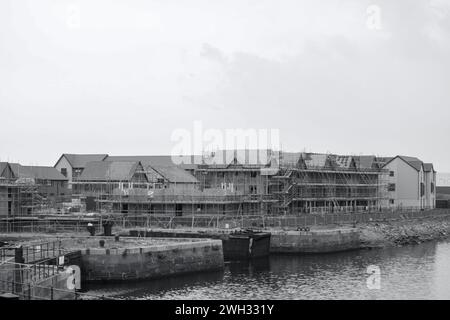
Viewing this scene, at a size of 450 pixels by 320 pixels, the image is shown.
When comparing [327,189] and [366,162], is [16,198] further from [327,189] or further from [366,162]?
[366,162]

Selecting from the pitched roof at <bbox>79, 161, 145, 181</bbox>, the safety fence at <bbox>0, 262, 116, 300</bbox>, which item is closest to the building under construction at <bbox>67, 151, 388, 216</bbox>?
the pitched roof at <bbox>79, 161, 145, 181</bbox>

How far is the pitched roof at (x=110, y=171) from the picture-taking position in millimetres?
90812

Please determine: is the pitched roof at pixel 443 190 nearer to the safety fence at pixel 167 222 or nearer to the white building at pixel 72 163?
the white building at pixel 72 163

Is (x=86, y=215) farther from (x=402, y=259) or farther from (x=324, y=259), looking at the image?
(x=402, y=259)

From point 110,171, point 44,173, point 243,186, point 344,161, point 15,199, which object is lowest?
point 15,199

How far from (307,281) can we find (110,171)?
50037 mm

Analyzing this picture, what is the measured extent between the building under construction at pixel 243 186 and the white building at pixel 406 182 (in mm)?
3507

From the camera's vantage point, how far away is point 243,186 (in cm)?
8144

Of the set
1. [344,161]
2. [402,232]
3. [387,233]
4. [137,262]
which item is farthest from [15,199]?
[344,161]

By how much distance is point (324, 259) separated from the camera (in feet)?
199

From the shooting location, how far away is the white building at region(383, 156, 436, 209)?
106 meters
